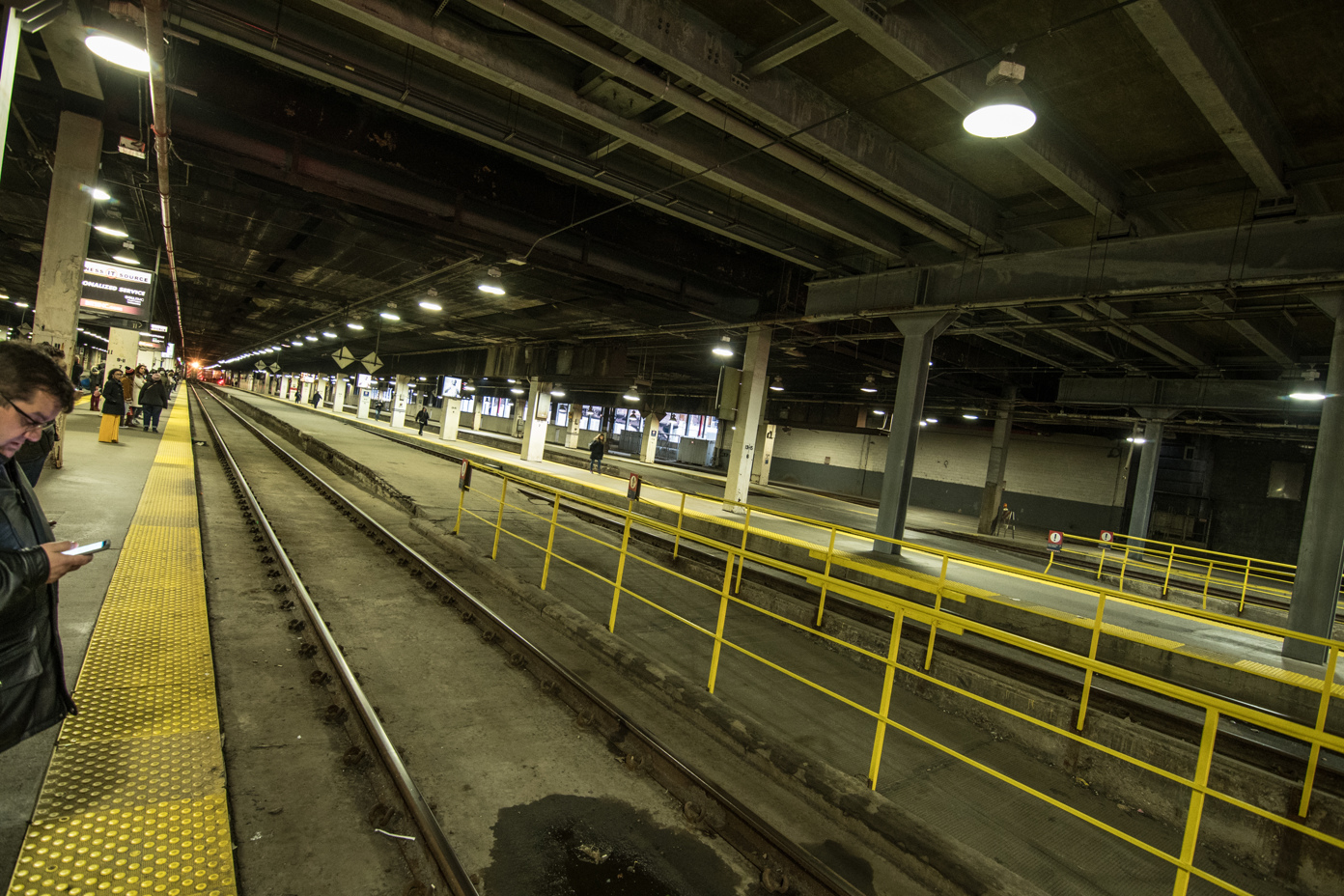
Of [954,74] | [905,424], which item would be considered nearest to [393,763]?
[954,74]

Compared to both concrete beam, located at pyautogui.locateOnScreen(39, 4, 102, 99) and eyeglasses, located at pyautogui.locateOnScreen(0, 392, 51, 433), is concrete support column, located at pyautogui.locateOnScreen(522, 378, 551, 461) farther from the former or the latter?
eyeglasses, located at pyautogui.locateOnScreen(0, 392, 51, 433)

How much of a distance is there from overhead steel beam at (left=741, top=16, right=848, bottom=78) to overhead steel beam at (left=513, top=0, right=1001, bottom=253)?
18 cm

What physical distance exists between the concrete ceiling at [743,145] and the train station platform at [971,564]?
4.81 m

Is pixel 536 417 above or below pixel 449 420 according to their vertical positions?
above

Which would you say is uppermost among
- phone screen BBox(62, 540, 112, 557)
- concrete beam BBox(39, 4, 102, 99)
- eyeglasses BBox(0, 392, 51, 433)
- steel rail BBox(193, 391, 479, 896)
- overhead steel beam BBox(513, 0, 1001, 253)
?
overhead steel beam BBox(513, 0, 1001, 253)

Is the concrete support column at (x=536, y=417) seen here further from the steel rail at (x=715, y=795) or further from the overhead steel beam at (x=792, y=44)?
the overhead steel beam at (x=792, y=44)

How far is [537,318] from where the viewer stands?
20312mm

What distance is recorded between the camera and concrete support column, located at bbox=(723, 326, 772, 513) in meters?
15.8

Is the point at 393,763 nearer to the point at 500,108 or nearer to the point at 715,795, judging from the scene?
the point at 715,795

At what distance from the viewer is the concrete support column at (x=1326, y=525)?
26.6 feet

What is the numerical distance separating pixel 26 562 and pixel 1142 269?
11543 millimetres

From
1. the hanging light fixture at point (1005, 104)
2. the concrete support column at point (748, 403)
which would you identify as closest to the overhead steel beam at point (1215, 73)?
the hanging light fixture at point (1005, 104)

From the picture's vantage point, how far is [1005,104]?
5039mm

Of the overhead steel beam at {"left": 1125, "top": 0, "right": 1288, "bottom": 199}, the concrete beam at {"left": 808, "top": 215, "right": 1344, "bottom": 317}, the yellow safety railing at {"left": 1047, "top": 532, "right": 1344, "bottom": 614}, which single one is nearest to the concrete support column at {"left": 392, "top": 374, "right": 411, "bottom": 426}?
the concrete beam at {"left": 808, "top": 215, "right": 1344, "bottom": 317}
